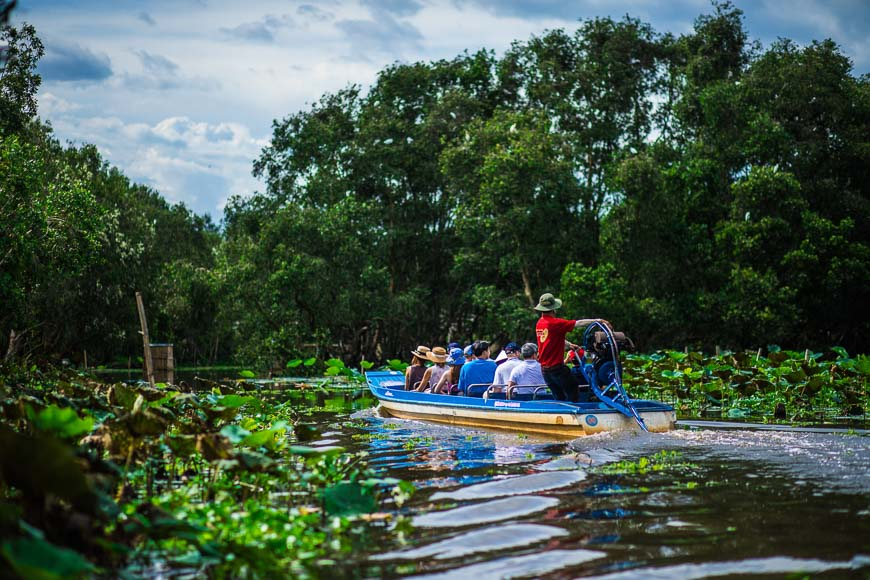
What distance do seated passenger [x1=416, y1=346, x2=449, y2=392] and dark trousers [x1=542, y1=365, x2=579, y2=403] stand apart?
406 cm

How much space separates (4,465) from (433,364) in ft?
43.5

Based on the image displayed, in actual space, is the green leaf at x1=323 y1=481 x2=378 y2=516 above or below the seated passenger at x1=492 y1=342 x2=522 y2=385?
below

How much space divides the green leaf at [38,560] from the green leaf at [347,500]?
2952 millimetres

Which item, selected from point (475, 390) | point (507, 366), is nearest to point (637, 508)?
point (507, 366)

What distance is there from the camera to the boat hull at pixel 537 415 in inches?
482

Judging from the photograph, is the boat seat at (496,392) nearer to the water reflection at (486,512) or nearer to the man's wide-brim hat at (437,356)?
the man's wide-brim hat at (437,356)

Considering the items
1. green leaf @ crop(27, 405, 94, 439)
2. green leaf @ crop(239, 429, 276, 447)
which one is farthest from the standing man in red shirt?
green leaf @ crop(27, 405, 94, 439)

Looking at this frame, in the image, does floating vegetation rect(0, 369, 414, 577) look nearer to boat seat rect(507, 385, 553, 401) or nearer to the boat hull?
the boat hull

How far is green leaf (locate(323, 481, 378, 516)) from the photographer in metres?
6.53

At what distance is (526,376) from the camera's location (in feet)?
45.2

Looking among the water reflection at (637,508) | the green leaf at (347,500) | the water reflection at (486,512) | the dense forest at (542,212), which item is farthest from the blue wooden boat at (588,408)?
the dense forest at (542,212)

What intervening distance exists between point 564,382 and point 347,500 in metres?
6.89

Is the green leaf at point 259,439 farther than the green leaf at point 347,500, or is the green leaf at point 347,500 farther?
the green leaf at point 259,439

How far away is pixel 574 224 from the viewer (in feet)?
127
